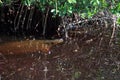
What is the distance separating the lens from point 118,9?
252 inches

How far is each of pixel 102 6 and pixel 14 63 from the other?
1898mm

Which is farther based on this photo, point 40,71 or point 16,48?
point 16,48

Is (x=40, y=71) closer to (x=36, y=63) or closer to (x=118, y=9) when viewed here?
(x=36, y=63)

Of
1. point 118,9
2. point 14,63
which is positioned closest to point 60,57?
point 14,63

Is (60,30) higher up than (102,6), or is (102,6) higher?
(102,6)

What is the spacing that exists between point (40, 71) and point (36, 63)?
16.1 inches

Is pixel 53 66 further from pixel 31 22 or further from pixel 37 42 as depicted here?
pixel 31 22

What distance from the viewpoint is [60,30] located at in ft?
27.5

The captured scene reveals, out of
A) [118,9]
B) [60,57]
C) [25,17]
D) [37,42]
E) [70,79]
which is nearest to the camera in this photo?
[70,79]

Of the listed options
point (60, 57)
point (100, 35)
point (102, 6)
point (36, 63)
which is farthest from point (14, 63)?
point (100, 35)

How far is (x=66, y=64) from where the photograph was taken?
655 cm

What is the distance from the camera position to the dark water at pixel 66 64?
19.8 ft

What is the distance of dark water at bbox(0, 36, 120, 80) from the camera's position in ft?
19.8

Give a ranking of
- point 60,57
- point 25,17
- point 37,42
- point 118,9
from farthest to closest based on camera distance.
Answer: point 25,17 < point 37,42 < point 60,57 < point 118,9
